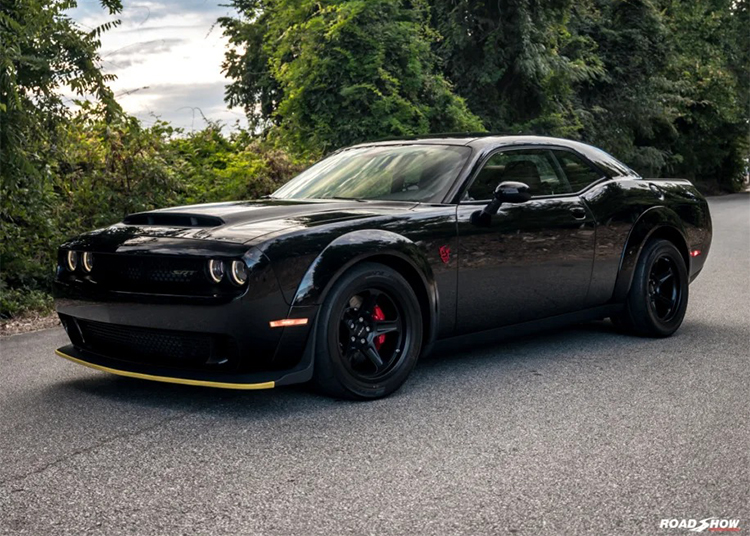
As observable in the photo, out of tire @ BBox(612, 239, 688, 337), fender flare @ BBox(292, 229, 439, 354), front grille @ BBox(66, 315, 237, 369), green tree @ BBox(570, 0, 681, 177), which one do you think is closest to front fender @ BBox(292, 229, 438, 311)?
fender flare @ BBox(292, 229, 439, 354)

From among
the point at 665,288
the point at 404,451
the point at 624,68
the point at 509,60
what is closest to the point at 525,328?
the point at 665,288

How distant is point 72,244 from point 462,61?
19.6 meters

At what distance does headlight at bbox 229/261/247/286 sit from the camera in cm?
461

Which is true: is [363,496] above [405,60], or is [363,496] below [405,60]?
below

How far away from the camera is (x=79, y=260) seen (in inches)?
206

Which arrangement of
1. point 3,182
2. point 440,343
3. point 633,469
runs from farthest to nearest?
1. point 3,182
2. point 440,343
3. point 633,469

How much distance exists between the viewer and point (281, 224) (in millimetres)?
4969

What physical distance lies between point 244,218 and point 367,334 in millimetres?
886

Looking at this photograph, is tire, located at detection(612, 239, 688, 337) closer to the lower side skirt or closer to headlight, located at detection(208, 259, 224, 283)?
the lower side skirt

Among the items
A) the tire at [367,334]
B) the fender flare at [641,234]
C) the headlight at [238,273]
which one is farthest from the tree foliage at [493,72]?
the headlight at [238,273]

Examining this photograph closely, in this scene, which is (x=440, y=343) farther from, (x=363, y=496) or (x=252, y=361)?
(x=363, y=496)

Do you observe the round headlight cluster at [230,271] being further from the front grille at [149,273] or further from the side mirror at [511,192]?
the side mirror at [511,192]

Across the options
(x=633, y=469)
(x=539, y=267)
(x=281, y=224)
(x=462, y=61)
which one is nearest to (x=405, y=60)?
(x=462, y=61)

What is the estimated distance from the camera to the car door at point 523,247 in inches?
225
